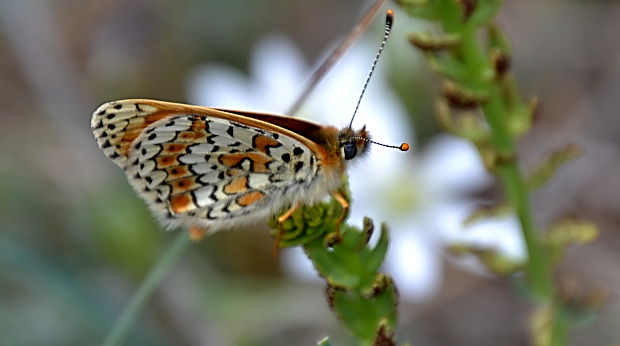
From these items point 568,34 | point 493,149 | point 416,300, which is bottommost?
point 416,300

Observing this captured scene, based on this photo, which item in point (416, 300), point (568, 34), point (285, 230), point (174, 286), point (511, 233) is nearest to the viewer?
point (285, 230)

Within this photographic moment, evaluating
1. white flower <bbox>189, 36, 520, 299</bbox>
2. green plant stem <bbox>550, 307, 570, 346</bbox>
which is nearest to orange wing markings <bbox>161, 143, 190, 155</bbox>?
green plant stem <bbox>550, 307, 570, 346</bbox>

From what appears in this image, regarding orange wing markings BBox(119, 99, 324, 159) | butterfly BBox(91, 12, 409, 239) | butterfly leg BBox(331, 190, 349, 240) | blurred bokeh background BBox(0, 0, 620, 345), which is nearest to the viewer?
butterfly leg BBox(331, 190, 349, 240)

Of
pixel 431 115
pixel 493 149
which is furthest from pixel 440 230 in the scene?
pixel 493 149

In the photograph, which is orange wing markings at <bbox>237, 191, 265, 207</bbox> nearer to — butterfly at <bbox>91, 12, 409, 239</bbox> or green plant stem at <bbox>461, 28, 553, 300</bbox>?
butterfly at <bbox>91, 12, 409, 239</bbox>

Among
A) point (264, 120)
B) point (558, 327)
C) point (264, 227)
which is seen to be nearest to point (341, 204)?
point (264, 120)

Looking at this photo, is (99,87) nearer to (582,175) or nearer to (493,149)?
(582,175)

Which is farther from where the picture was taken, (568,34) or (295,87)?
(568,34)

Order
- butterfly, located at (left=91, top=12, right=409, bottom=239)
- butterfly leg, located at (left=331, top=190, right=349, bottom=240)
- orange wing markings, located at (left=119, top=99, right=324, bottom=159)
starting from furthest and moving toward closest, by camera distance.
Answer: butterfly, located at (left=91, top=12, right=409, bottom=239) → orange wing markings, located at (left=119, top=99, right=324, bottom=159) → butterfly leg, located at (left=331, top=190, right=349, bottom=240)
